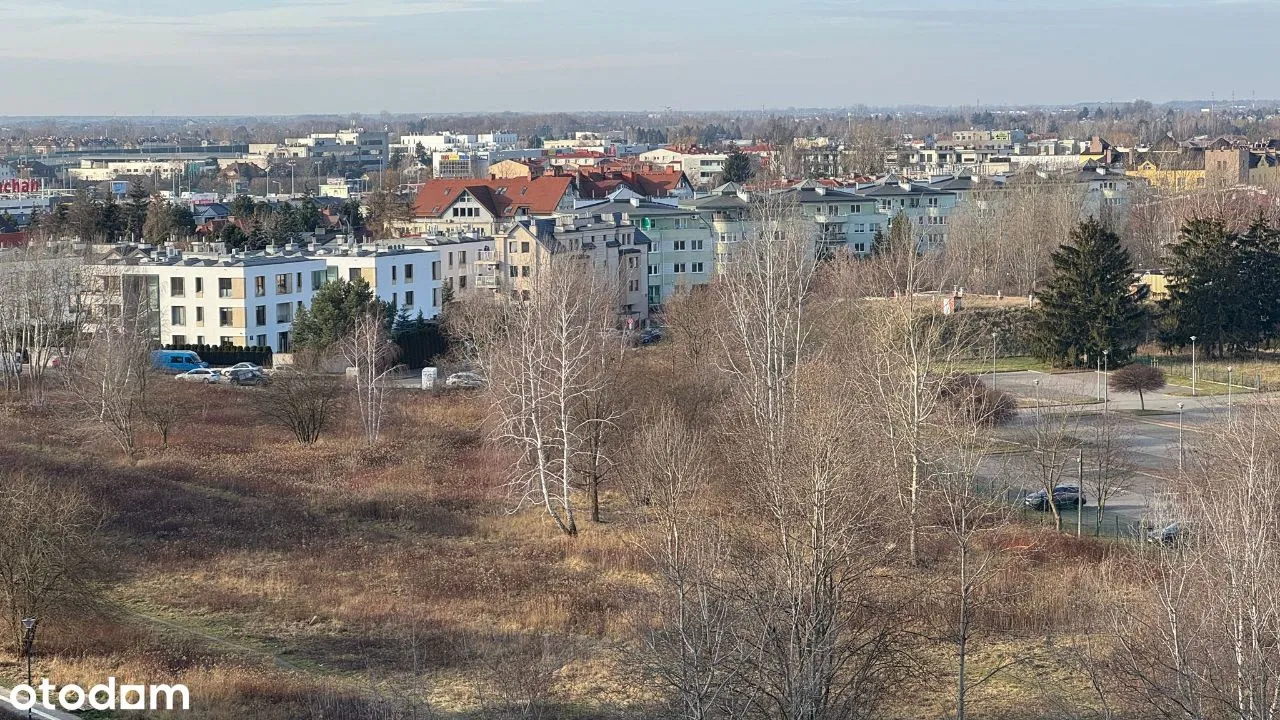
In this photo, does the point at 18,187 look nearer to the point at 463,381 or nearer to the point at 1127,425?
the point at 463,381

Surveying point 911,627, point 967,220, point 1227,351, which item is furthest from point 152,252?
point 911,627

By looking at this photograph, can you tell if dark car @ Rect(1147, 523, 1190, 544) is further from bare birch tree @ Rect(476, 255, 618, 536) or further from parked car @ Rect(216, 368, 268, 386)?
parked car @ Rect(216, 368, 268, 386)

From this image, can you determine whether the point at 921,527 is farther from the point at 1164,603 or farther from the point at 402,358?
the point at 402,358

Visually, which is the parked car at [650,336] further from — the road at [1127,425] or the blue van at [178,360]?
the blue van at [178,360]

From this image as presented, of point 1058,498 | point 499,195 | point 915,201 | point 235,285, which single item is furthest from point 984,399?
point 915,201

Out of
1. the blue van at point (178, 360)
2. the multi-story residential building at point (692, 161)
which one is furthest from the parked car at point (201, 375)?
the multi-story residential building at point (692, 161)

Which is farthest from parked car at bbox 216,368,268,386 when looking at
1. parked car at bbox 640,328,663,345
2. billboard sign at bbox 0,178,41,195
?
billboard sign at bbox 0,178,41,195
